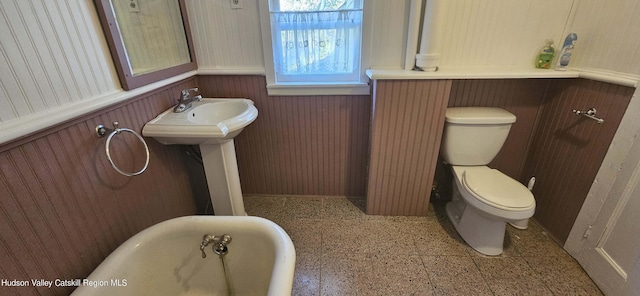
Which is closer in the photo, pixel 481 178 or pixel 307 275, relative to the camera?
pixel 307 275

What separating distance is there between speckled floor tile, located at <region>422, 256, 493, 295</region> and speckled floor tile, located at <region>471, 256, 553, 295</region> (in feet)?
0.14

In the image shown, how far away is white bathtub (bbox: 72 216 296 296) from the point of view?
104 cm

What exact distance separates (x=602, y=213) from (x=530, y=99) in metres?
0.76

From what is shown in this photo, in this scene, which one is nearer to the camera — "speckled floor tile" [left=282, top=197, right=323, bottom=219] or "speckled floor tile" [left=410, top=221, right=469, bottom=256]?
"speckled floor tile" [left=410, top=221, right=469, bottom=256]

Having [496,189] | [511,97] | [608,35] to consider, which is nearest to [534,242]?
[496,189]

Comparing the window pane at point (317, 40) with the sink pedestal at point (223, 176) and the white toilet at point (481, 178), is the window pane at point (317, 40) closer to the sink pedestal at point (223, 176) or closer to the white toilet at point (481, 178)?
the sink pedestal at point (223, 176)

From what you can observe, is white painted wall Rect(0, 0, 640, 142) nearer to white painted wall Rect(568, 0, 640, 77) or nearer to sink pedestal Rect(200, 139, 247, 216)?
white painted wall Rect(568, 0, 640, 77)

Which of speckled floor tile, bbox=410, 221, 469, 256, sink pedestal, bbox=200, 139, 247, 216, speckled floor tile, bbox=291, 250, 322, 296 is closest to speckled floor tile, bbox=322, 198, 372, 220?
speckled floor tile, bbox=410, 221, 469, 256

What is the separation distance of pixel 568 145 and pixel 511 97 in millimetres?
416

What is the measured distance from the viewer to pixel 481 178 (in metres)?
1.61

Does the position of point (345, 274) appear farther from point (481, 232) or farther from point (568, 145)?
point (568, 145)

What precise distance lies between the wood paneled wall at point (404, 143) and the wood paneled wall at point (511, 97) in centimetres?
31

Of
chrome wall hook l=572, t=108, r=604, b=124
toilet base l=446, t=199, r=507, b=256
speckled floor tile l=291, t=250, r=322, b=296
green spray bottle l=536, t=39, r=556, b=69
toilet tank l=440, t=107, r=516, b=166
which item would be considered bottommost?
speckled floor tile l=291, t=250, r=322, b=296

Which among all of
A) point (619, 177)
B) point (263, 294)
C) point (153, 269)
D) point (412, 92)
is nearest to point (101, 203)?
point (153, 269)
